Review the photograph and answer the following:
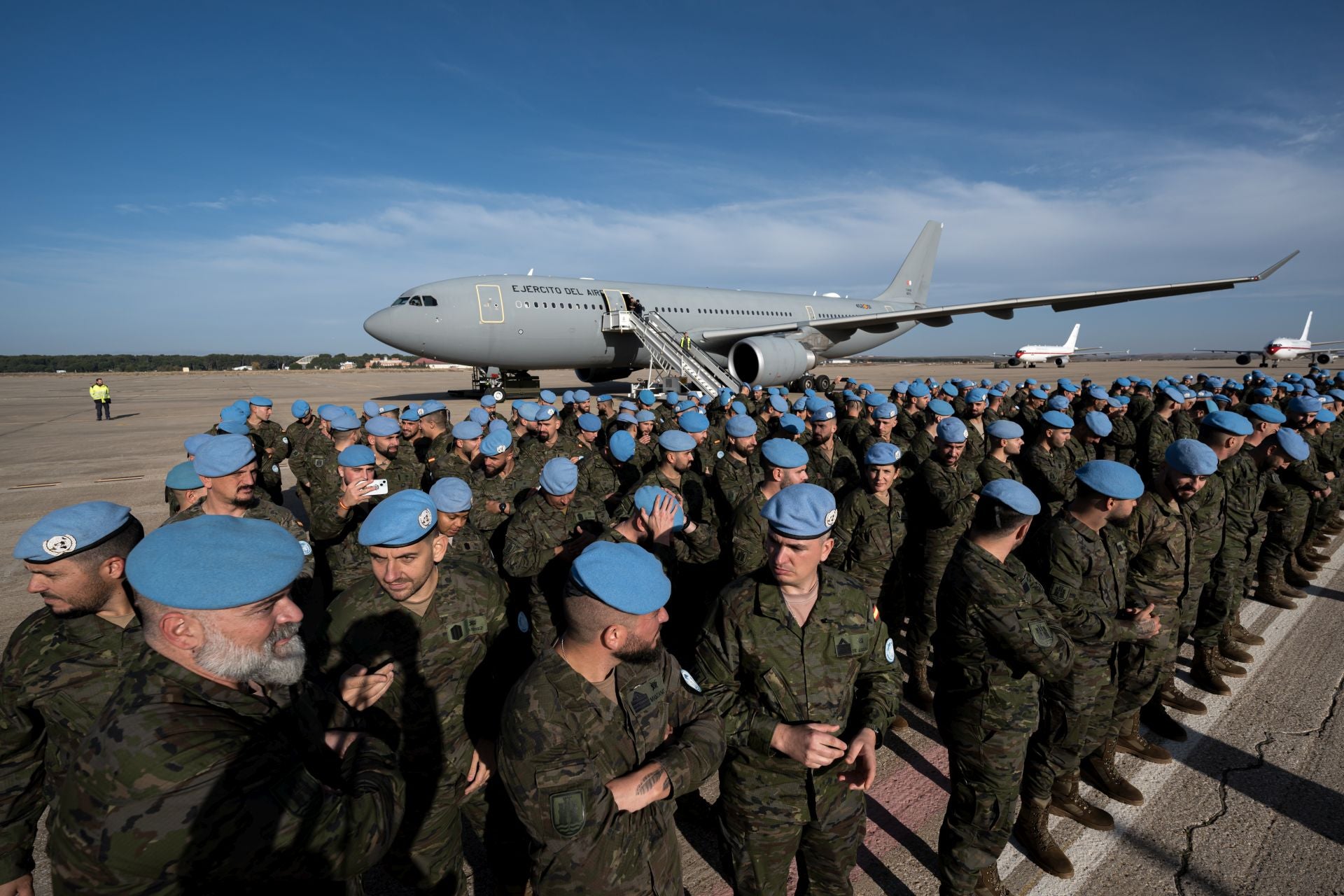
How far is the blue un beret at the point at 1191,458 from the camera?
12.3 feet

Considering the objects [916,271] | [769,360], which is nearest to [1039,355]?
[916,271]

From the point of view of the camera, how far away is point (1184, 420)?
27.7 feet

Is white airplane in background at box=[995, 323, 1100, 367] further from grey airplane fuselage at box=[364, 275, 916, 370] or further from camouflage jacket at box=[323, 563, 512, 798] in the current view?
camouflage jacket at box=[323, 563, 512, 798]

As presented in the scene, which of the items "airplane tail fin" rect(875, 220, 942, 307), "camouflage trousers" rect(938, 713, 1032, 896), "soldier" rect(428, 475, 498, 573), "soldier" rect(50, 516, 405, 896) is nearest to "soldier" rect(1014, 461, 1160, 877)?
"camouflage trousers" rect(938, 713, 1032, 896)

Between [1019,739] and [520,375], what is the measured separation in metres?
23.4

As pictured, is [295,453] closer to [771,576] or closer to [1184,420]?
[771,576]

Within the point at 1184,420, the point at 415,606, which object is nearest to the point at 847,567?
the point at 415,606

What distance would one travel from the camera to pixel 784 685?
2605 mm

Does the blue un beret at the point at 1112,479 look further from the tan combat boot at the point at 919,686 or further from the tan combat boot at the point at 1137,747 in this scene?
the tan combat boot at the point at 919,686

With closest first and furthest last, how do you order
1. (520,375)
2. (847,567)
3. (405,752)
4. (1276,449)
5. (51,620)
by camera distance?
1. (51,620)
2. (405,752)
3. (847,567)
4. (1276,449)
5. (520,375)

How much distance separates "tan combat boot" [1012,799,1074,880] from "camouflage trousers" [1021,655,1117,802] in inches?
3.1

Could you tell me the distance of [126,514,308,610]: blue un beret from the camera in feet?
5.34

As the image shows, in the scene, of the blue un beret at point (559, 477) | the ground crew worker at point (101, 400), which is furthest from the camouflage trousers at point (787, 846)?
the ground crew worker at point (101, 400)

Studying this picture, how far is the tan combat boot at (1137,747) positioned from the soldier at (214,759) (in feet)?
15.9
